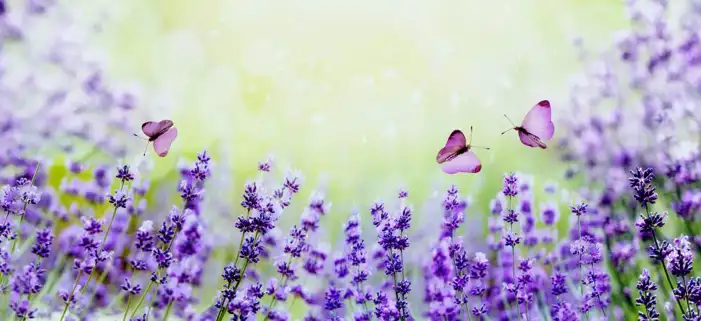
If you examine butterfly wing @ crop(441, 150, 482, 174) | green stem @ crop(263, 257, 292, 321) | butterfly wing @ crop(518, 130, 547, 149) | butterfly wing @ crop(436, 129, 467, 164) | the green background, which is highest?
the green background

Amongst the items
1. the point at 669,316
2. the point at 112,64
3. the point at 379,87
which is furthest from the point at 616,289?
the point at 112,64

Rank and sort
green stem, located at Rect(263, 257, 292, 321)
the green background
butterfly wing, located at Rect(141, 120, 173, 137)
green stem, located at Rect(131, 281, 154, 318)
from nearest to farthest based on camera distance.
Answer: green stem, located at Rect(131, 281, 154, 318)
green stem, located at Rect(263, 257, 292, 321)
butterfly wing, located at Rect(141, 120, 173, 137)
the green background

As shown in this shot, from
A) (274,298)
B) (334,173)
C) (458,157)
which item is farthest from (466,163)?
(274,298)

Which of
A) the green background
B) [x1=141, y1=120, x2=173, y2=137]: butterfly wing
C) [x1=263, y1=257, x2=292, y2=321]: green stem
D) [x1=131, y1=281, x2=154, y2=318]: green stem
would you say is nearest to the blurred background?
the green background

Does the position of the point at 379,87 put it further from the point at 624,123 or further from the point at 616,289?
the point at 616,289

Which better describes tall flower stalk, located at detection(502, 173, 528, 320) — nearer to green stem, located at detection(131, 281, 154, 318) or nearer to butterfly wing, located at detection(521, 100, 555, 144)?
butterfly wing, located at detection(521, 100, 555, 144)

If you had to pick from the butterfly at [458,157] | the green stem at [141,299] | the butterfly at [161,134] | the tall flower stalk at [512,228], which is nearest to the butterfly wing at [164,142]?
the butterfly at [161,134]
